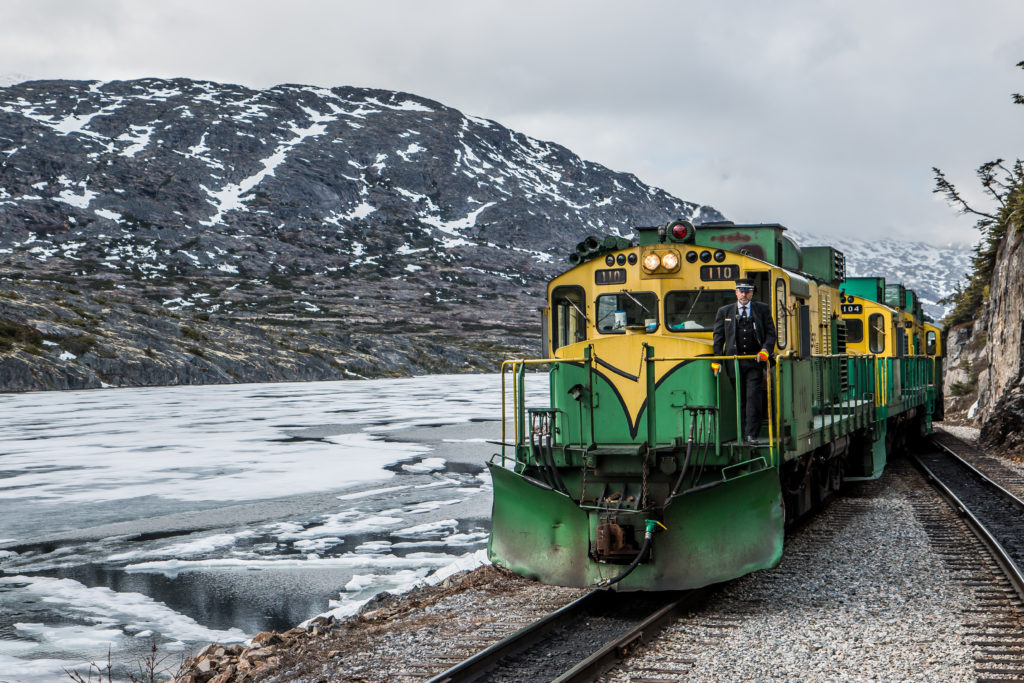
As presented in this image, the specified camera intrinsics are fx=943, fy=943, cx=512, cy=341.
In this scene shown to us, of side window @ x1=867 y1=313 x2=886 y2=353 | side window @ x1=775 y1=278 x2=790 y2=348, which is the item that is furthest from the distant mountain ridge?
side window @ x1=775 y1=278 x2=790 y2=348

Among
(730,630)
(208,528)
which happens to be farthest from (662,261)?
(208,528)

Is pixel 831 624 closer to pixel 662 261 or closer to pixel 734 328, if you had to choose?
pixel 734 328

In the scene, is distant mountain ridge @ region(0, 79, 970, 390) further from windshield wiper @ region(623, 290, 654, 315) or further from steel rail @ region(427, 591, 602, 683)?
steel rail @ region(427, 591, 602, 683)

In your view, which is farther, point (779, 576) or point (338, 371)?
point (338, 371)

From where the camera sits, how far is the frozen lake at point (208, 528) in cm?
898

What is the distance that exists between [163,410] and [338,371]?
41.5 meters

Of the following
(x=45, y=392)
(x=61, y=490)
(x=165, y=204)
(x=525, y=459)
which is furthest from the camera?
(x=165, y=204)

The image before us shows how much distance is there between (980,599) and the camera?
310 inches

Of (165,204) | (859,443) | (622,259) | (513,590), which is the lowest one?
(513,590)

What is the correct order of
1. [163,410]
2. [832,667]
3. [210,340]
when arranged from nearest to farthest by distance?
[832,667], [163,410], [210,340]

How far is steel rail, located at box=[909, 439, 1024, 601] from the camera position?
8414 millimetres

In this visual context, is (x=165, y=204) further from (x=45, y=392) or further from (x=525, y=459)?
(x=525, y=459)

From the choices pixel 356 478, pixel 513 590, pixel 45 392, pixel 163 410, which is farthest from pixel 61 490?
pixel 45 392

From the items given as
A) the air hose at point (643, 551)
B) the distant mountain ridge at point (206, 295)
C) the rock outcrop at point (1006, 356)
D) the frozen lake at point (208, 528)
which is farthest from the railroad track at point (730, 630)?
the distant mountain ridge at point (206, 295)
